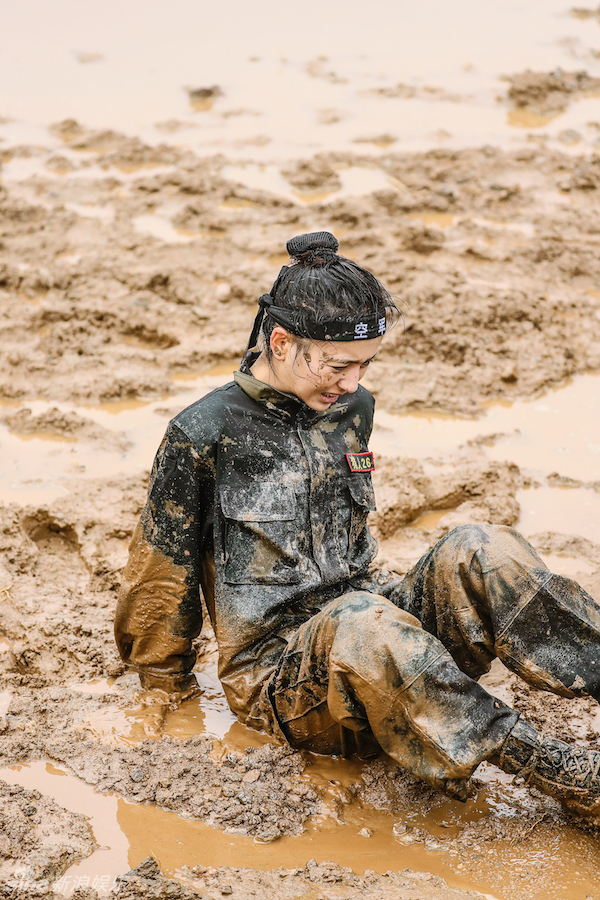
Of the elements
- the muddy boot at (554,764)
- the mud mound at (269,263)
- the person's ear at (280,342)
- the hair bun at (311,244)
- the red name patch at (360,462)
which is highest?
the hair bun at (311,244)

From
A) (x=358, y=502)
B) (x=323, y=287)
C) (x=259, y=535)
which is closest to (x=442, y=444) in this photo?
(x=358, y=502)

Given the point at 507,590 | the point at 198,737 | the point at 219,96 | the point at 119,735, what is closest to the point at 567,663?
the point at 507,590

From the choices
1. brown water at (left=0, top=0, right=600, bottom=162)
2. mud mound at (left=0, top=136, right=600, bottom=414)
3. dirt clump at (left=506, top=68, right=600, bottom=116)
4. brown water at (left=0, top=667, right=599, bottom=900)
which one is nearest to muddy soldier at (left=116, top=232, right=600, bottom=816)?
brown water at (left=0, top=667, right=599, bottom=900)

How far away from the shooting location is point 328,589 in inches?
100

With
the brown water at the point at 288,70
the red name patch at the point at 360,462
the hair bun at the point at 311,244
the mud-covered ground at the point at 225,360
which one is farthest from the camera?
the brown water at the point at 288,70

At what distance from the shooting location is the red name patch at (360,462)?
2.60m

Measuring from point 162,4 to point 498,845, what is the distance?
9.10 meters

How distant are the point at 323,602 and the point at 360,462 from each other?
0.38 metres

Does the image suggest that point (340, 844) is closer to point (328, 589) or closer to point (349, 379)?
point (328, 589)

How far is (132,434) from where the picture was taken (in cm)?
431

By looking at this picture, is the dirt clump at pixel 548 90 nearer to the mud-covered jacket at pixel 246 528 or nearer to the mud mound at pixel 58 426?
the mud mound at pixel 58 426

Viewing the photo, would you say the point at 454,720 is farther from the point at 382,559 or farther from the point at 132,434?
the point at 132,434

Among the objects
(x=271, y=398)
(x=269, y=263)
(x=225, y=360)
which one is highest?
(x=271, y=398)

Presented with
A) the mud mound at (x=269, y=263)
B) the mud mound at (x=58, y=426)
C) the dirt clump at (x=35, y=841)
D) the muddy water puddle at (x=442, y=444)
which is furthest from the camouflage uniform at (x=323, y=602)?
the mud mound at (x=269, y=263)
